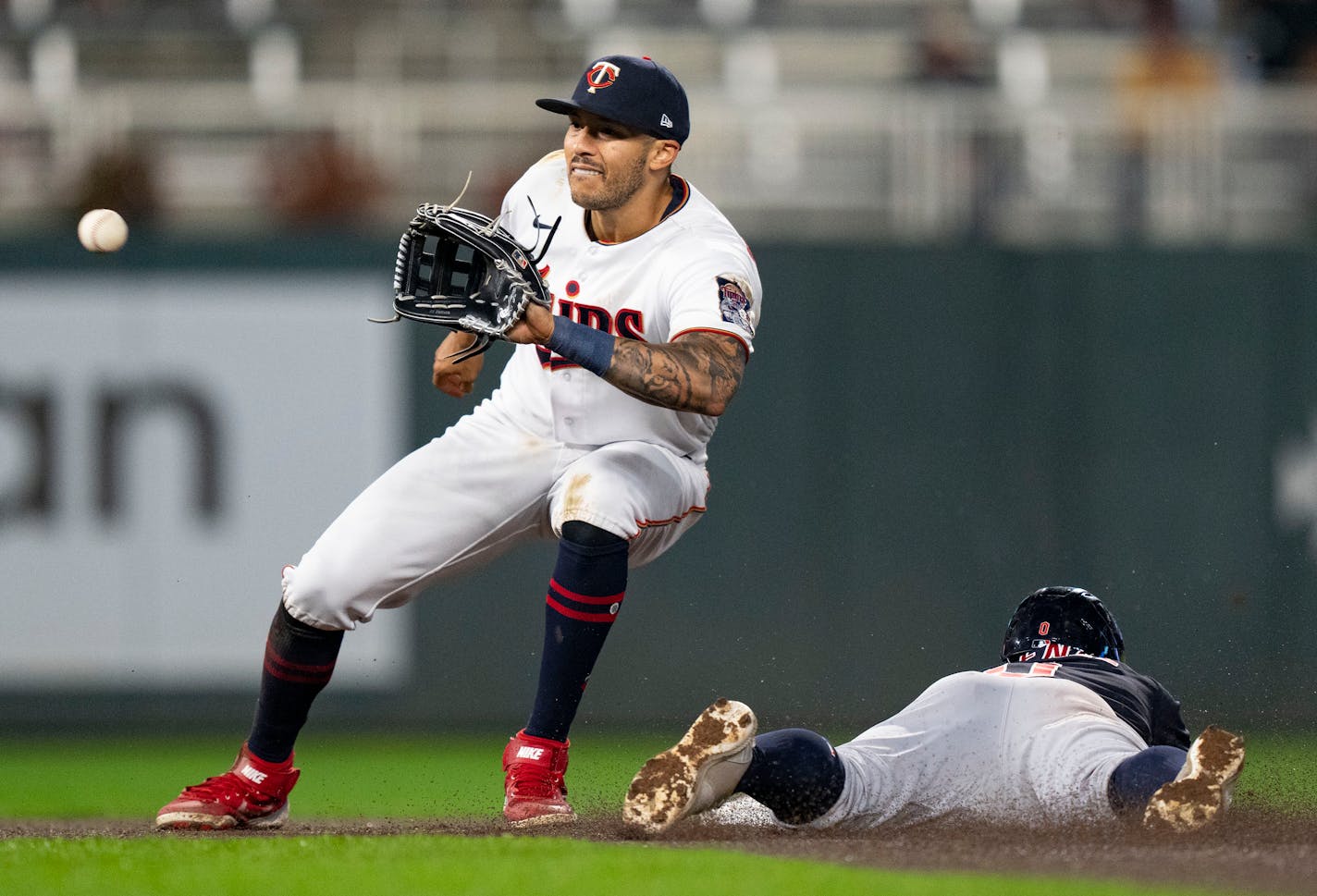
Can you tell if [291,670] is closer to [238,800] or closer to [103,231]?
[238,800]

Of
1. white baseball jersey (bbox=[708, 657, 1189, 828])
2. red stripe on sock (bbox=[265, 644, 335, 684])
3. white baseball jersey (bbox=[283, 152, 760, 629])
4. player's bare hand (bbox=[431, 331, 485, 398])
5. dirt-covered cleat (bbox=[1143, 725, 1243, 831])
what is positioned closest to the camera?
dirt-covered cleat (bbox=[1143, 725, 1243, 831])

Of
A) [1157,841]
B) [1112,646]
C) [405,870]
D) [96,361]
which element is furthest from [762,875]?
[96,361]

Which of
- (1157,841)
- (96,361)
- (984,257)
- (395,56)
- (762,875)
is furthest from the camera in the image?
(395,56)

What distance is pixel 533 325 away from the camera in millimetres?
4711

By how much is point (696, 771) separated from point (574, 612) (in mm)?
640

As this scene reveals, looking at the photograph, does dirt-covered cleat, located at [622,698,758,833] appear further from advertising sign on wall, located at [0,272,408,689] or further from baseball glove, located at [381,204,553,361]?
advertising sign on wall, located at [0,272,408,689]

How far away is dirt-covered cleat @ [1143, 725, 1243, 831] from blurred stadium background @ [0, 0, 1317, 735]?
14.7ft

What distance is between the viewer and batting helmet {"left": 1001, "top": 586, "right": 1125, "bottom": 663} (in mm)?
5414

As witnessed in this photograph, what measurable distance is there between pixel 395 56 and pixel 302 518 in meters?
4.13

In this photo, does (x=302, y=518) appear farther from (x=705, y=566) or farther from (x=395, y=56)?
(x=395, y=56)

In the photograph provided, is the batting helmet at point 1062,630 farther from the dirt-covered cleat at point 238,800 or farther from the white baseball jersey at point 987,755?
the dirt-covered cleat at point 238,800

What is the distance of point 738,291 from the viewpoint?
16.4 feet

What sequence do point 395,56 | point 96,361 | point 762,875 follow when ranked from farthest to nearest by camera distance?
point 395,56, point 96,361, point 762,875

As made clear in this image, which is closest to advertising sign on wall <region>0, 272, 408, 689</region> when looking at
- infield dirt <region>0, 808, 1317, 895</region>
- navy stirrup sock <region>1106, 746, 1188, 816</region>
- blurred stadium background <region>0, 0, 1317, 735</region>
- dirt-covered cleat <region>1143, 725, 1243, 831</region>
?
blurred stadium background <region>0, 0, 1317, 735</region>
